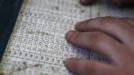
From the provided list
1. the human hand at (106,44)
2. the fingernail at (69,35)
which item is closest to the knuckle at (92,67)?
the human hand at (106,44)

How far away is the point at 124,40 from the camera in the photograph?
0.53 m

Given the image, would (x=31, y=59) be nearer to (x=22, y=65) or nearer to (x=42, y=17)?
(x=22, y=65)

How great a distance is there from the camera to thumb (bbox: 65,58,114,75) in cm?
50

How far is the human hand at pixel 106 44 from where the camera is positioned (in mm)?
495

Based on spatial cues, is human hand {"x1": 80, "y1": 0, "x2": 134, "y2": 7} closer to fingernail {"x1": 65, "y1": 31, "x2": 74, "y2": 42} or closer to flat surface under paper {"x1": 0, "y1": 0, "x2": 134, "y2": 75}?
flat surface under paper {"x1": 0, "y1": 0, "x2": 134, "y2": 75}

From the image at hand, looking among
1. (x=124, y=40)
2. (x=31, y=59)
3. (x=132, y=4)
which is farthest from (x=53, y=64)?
(x=132, y=4)

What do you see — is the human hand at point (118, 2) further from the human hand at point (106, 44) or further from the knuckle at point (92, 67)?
Answer: the knuckle at point (92, 67)

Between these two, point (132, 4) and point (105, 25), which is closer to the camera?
point (105, 25)

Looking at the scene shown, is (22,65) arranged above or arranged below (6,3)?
below

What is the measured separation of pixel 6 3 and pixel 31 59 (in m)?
0.17

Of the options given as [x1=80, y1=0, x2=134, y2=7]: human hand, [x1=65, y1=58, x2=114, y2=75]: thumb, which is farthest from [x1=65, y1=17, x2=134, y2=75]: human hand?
[x1=80, y1=0, x2=134, y2=7]: human hand

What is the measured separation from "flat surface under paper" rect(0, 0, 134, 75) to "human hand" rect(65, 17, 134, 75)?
3 centimetres

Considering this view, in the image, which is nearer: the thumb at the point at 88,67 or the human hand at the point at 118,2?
the thumb at the point at 88,67

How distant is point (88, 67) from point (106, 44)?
6 centimetres
